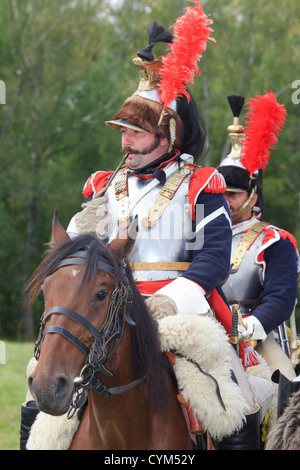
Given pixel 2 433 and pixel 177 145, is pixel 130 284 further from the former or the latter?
pixel 2 433

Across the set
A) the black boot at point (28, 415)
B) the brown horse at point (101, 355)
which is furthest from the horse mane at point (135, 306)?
the black boot at point (28, 415)

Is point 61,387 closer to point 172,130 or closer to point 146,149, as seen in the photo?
point 146,149

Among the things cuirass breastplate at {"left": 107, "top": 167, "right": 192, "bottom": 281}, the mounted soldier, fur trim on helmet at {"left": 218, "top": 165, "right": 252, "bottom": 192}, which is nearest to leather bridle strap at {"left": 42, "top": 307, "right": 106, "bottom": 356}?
the mounted soldier

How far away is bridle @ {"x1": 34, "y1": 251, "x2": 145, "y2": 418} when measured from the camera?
269cm

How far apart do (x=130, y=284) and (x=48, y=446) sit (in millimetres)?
909

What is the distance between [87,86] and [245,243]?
692 inches

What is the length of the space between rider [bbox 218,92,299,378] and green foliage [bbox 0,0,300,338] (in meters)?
14.4

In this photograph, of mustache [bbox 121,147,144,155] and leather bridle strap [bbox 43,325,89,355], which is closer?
leather bridle strap [bbox 43,325,89,355]

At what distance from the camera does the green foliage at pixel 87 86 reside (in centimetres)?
2089

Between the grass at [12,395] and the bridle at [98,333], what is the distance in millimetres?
4824

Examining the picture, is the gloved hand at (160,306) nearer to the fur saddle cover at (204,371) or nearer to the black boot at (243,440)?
the fur saddle cover at (204,371)

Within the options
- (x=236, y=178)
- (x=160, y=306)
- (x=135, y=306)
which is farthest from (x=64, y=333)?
(x=236, y=178)

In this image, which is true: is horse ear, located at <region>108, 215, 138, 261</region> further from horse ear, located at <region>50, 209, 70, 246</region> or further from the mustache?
the mustache
